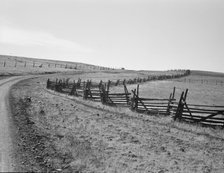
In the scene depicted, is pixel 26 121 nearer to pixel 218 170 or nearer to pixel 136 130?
pixel 136 130

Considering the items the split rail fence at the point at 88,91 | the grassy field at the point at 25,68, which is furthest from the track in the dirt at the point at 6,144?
the grassy field at the point at 25,68

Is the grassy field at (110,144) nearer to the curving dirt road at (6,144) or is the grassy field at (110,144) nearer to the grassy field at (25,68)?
the curving dirt road at (6,144)

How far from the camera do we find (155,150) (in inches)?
410

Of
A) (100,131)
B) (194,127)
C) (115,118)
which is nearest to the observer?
(100,131)

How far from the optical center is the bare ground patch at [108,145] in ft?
27.8

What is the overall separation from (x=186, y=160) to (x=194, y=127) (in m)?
6.26

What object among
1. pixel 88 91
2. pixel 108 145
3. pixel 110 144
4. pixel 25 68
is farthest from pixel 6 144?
pixel 25 68

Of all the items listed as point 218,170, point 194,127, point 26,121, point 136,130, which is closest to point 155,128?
point 136,130

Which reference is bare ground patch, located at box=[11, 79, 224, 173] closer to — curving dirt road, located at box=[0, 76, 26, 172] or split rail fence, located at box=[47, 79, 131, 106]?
curving dirt road, located at box=[0, 76, 26, 172]

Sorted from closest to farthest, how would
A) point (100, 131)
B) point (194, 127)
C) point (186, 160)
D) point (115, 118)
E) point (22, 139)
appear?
1. point (186, 160)
2. point (22, 139)
3. point (100, 131)
4. point (194, 127)
5. point (115, 118)

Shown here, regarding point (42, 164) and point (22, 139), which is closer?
point (42, 164)

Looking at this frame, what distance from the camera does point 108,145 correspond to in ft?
34.4

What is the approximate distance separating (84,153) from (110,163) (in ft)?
3.97

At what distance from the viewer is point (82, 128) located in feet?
42.5
